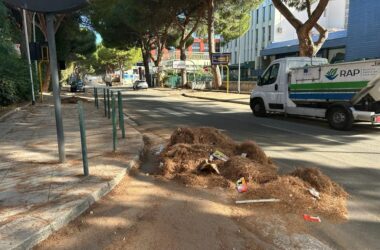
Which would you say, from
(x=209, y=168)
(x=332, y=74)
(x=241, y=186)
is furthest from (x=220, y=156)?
(x=332, y=74)

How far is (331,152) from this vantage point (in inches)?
310

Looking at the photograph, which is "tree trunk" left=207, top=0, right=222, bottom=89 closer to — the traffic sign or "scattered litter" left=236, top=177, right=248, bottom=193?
the traffic sign

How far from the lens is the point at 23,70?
2109cm

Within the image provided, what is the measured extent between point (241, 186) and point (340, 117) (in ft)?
22.6

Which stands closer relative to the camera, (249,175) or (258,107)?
(249,175)

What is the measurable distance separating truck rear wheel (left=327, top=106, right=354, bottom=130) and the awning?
89.8 feet

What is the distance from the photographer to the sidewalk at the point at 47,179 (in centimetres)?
390

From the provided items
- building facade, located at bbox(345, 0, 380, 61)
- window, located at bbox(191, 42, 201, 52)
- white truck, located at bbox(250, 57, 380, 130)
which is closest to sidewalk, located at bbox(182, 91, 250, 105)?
white truck, located at bbox(250, 57, 380, 130)

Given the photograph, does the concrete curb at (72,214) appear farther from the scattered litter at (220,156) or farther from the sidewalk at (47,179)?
the scattered litter at (220,156)

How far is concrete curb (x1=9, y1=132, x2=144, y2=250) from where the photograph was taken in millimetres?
3621

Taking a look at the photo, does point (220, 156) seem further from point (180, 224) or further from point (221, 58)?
point (221, 58)

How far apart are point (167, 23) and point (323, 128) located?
95.6ft

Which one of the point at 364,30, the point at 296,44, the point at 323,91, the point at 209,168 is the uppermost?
the point at 296,44

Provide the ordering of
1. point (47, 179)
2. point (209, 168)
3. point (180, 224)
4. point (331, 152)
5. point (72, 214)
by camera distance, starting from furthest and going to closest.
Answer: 1. point (331, 152)
2. point (209, 168)
3. point (47, 179)
4. point (72, 214)
5. point (180, 224)
